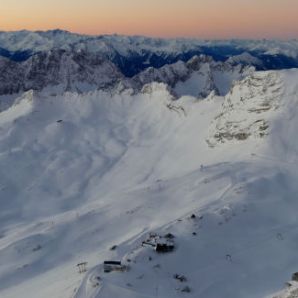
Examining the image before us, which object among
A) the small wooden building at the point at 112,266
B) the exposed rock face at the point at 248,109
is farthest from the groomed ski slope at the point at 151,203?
the exposed rock face at the point at 248,109

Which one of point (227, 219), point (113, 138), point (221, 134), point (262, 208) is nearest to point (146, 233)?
point (227, 219)

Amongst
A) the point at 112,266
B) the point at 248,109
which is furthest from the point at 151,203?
the point at 248,109

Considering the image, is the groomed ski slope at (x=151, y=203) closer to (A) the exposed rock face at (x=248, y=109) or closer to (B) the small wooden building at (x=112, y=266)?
(B) the small wooden building at (x=112, y=266)

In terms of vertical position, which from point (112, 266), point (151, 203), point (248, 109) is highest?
point (112, 266)

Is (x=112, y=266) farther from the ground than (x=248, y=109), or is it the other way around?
(x=112, y=266)

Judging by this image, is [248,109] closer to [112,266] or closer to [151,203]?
[151,203]

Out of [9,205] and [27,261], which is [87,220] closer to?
[27,261]
